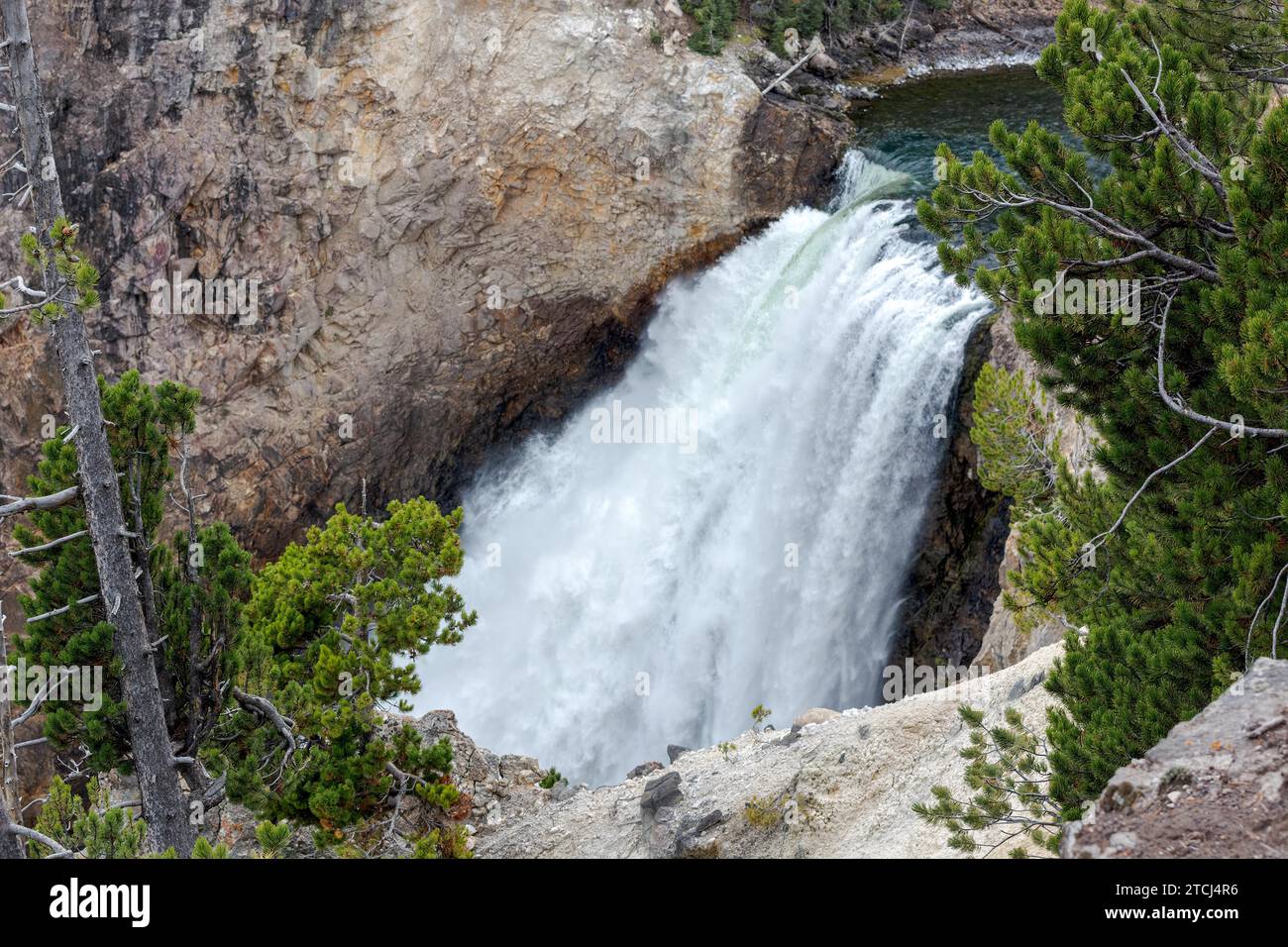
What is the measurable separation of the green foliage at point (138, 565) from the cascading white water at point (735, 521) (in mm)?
11712

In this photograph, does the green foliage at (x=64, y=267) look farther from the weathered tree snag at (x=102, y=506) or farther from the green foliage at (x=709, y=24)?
the green foliage at (x=709, y=24)

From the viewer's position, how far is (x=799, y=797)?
40.5 feet

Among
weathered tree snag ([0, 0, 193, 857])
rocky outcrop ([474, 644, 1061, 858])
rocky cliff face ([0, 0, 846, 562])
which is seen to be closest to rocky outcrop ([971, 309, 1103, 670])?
rocky outcrop ([474, 644, 1061, 858])

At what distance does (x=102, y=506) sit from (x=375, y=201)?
16.6 metres

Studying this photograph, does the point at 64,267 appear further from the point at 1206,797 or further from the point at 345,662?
the point at 1206,797

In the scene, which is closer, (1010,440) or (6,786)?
(6,786)

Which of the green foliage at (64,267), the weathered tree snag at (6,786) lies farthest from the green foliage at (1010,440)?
the weathered tree snag at (6,786)

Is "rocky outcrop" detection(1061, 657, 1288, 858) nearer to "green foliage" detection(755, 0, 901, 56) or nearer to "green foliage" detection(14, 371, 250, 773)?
"green foliage" detection(14, 371, 250, 773)

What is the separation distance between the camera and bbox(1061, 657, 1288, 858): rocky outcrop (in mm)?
5000

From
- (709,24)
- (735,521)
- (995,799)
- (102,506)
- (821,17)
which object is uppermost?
(821,17)

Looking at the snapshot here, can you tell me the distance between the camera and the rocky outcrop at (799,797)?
11695mm

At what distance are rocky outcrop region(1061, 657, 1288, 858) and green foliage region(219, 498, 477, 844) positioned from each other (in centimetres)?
858

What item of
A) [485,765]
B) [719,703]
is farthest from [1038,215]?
[719,703]

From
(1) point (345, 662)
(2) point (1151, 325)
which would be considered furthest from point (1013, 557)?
(1) point (345, 662)
